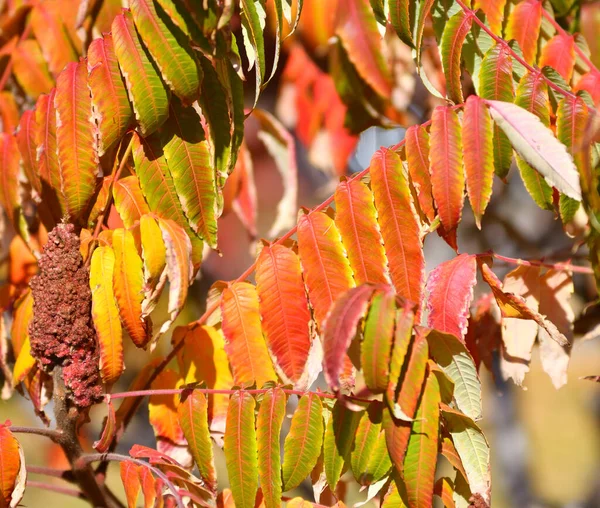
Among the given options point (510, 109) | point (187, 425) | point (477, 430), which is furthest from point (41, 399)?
point (510, 109)

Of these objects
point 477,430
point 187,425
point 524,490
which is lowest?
point 524,490

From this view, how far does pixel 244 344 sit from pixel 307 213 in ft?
0.93

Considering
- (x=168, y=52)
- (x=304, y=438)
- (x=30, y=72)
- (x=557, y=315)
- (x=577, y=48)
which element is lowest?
(x=557, y=315)

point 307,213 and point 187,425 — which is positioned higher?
point 307,213

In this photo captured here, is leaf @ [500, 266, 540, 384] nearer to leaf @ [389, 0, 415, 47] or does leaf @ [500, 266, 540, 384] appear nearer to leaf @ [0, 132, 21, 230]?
leaf @ [389, 0, 415, 47]

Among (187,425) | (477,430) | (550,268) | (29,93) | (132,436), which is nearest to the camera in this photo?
(477,430)

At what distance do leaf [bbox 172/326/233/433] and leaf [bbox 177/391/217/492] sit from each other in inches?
6.1

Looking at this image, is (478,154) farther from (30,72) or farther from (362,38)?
(30,72)

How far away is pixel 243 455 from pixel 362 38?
1.26m

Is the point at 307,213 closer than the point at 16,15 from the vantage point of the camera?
Yes

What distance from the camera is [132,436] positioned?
3.79 meters

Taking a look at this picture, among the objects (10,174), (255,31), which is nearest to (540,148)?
(255,31)

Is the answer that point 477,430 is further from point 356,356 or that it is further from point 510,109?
point 510,109

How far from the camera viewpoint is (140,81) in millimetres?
1277
